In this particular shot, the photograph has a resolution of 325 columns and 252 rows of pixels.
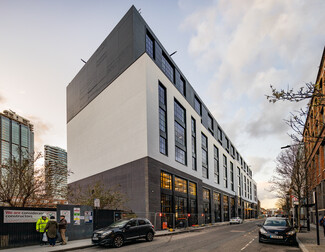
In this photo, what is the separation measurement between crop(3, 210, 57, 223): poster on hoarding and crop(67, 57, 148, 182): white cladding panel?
16.6 metres

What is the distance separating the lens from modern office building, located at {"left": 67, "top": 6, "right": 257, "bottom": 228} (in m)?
33.3

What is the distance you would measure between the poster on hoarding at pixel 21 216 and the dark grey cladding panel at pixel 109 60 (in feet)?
76.8

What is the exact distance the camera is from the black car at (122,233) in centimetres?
1507

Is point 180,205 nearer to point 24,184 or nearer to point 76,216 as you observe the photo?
point 76,216

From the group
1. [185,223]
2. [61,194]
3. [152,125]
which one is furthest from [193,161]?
[61,194]

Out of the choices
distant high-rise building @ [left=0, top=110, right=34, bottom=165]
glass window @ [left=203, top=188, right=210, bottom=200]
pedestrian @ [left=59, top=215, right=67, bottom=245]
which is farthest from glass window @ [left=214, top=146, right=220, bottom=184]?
distant high-rise building @ [left=0, top=110, right=34, bottom=165]

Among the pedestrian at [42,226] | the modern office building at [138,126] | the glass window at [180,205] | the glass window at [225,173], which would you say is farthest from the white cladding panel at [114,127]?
the glass window at [225,173]

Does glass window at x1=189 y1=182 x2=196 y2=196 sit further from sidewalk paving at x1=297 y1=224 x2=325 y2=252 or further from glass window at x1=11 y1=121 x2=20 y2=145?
glass window at x1=11 y1=121 x2=20 y2=145

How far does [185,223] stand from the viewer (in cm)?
3634

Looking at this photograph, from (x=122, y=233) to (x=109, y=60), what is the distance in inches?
1200

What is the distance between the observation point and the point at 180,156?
42.8m

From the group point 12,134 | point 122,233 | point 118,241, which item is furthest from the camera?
point 12,134

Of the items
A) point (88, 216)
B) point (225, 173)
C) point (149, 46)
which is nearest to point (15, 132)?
point (225, 173)

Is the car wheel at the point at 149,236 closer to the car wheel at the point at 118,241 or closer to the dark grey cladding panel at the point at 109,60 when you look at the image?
the car wheel at the point at 118,241
